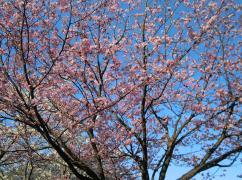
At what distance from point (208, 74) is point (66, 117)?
5.38m

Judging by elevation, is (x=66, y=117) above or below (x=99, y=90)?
below

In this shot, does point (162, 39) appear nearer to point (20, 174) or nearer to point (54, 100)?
point (54, 100)

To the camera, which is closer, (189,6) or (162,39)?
(162,39)

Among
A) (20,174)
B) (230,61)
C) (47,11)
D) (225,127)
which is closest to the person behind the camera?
(47,11)

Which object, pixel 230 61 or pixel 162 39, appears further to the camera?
pixel 230 61

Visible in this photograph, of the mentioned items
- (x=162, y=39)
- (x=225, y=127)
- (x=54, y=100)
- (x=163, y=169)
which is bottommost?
(x=163, y=169)

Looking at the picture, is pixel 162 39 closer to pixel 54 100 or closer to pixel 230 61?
pixel 230 61

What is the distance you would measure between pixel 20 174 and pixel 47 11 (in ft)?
71.7

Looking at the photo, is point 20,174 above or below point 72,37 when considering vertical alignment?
above

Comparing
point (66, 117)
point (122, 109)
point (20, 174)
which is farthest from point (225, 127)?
point (20, 174)

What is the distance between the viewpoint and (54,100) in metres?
14.0

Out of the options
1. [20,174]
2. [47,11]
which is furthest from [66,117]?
[20,174]

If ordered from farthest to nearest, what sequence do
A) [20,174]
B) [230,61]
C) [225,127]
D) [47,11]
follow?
1. [20,174]
2. [230,61]
3. [225,127]
4. [47,11]

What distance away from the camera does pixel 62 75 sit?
14.0 meters
